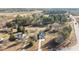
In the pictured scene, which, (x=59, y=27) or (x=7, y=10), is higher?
(x=7, y=10)
